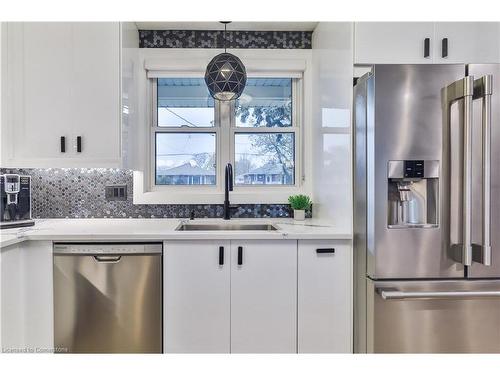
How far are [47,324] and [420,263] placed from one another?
1893 millimetres

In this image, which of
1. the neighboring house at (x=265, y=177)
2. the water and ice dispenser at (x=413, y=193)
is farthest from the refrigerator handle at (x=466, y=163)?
the neighboring house at (x=265, y=177)

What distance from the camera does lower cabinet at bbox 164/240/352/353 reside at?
5.79 feet

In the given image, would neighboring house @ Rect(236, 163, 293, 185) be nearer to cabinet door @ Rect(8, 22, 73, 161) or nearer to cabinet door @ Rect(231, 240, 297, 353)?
cabinet door @ Rect(231, 240, 297, 353)

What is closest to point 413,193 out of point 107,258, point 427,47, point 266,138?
point 427,47

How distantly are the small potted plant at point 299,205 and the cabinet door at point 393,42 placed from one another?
98 centimetres

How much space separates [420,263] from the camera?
1525mm

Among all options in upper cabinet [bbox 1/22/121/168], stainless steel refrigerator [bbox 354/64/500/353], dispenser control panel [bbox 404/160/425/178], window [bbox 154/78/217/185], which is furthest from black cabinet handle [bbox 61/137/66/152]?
dispenser control panel [bbox 404/160/425/178]

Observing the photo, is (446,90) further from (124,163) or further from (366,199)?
(124,163)

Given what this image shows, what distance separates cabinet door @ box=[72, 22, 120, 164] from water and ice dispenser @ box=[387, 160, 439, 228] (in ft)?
5.10

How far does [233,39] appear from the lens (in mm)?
2447

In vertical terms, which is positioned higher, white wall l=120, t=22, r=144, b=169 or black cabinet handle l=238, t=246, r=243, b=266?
white wall l=120, t=22, r=144, b=169

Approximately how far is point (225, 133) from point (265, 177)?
45 centimetres

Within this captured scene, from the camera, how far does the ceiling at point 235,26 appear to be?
2.32 m
